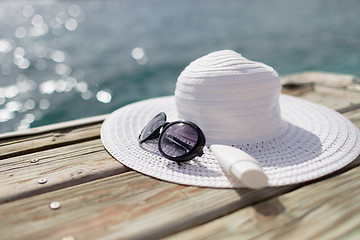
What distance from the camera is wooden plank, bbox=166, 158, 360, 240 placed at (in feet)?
→ 2.42

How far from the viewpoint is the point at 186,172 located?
3.26 feet

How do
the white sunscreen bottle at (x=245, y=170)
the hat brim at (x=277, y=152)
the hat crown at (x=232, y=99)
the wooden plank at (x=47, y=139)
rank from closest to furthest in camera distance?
1. the white sunscreen bottle at (x=245, y=170)
2. the hat brim at (x=277, y=152)
3. the hat crown at (x=232, y=99)
4. the wooden plank at (x=47, y=139)

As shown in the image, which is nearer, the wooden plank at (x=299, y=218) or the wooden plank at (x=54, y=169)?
the wooden plank at (x=299, y=218)

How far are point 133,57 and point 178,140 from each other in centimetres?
640

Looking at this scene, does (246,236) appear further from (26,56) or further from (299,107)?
(26,56)

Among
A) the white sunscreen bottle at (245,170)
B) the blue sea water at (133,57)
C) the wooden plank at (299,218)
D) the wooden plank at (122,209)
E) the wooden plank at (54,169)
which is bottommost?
the blue sea water at (133,57)

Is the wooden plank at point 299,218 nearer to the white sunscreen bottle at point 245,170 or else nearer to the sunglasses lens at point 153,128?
the white sunscreen bottle at point 245,170

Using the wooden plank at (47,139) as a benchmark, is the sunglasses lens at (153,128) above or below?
above

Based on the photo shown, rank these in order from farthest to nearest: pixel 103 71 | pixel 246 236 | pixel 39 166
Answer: pixel 103 71
pixel 39 166
pixel 246 236

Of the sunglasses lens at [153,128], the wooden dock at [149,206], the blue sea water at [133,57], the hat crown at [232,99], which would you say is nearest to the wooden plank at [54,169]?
the wooden dock at [149,206]

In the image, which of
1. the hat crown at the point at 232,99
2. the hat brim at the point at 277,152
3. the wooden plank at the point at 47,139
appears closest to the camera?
→ the hat brim at the point at 277,152

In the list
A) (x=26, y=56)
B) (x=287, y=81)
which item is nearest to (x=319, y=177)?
(x=287, y=81)

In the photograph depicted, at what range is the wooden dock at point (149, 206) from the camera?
755 millimetres

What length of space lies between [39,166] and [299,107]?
1.17m
